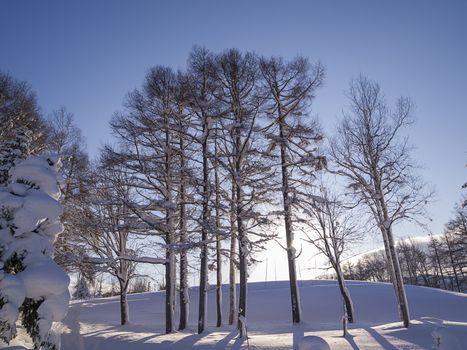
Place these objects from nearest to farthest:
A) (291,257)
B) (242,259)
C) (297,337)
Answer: (297,337)
(242,259)
(291,257)

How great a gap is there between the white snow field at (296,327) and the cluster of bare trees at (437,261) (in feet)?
37.7

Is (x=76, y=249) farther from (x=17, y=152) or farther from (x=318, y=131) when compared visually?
(x=318, y=131)

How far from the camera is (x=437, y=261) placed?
44219 mm

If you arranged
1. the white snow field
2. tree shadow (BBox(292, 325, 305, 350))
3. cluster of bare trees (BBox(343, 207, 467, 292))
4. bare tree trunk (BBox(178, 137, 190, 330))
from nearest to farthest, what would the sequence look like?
tree shadow (BBox(292, 325, 305, 350)) < the white snow field < bare tree trunk (BBox(178, 137, 190, 330)) < cluster of bare trees (BBox(343, 207, 467, 292))

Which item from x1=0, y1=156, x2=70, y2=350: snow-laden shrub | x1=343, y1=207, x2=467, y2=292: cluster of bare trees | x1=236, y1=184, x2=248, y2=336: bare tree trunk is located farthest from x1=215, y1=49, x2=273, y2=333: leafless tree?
x1=343, y1=207, x2=467, y2=292: cluster of bare trees

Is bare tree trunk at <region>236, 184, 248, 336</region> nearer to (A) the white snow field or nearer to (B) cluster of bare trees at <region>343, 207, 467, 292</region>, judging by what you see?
(A) the white snow field

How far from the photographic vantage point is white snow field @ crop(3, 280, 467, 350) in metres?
9.13

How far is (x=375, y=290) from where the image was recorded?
24984mm

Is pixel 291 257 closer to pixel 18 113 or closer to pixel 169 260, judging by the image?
pixel 169 260

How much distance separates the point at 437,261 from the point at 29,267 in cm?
5133

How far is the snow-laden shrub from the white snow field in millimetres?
514

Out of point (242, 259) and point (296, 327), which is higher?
point (242, 259)

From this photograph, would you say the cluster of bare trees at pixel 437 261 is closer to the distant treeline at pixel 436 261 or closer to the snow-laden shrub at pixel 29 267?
the distant treeline at pixel 436 261

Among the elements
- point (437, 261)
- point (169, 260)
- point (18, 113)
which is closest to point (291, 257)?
point (169, 260)
